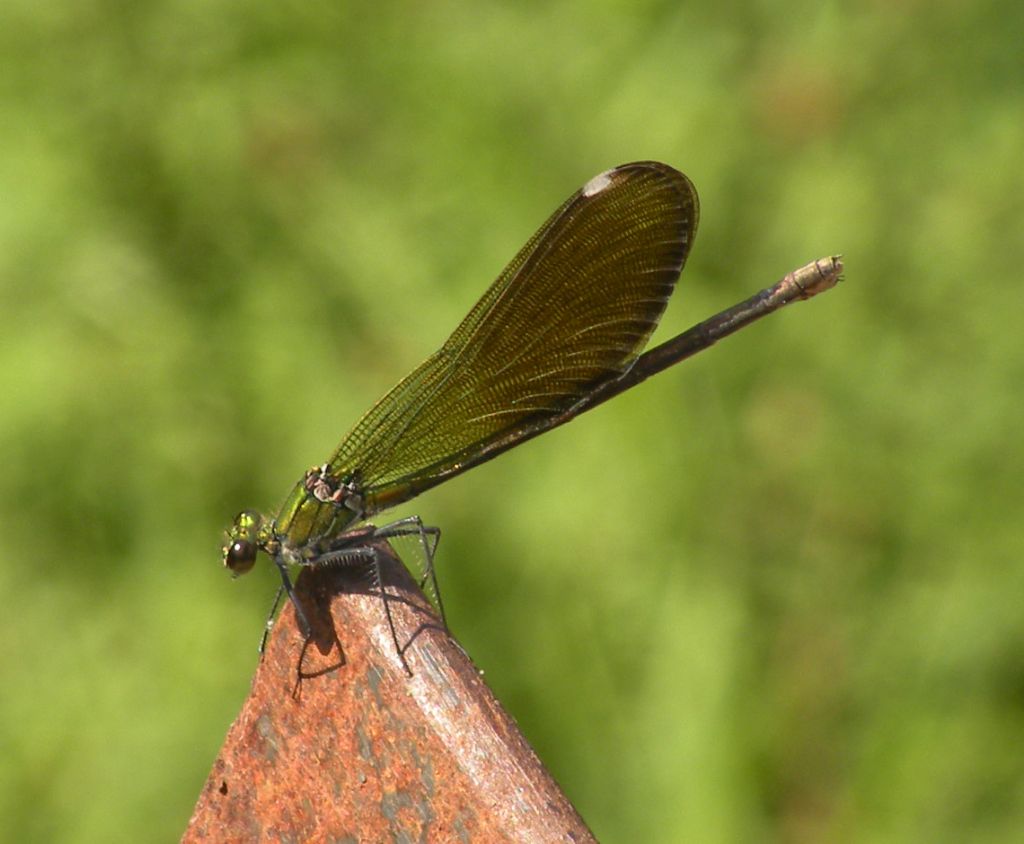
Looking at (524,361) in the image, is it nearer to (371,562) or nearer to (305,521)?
(305,521)

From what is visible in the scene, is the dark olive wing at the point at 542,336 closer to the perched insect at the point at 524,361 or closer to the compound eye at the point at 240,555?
the perched insect at the point at 524,361

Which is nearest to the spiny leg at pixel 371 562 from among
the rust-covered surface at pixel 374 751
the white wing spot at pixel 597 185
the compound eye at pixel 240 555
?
the rust-covered surface at pixel 374 751

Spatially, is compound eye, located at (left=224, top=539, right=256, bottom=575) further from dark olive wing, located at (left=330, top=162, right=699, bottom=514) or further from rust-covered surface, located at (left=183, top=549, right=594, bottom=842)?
rust-covered surface, located at (left=183, top=549, right=594, bottom=842)

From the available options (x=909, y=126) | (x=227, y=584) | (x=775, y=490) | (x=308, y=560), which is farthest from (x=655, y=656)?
(x=909, y=126)

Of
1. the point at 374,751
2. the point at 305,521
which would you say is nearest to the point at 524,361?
the point at 305,521

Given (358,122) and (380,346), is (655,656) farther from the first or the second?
(358,122)
